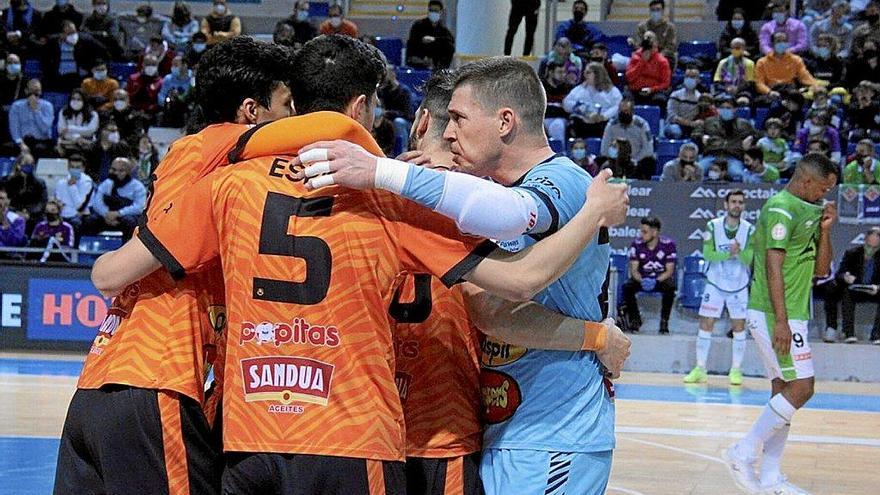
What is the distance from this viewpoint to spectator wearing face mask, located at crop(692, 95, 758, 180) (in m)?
15.8

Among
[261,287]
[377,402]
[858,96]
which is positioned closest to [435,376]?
[377,402]

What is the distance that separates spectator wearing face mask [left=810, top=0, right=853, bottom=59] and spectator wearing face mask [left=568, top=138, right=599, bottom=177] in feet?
16.5

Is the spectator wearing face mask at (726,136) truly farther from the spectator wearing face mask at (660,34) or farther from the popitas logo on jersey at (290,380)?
the popitas logo on jersey at (290,380)

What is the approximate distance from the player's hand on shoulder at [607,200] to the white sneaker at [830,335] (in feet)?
37.8

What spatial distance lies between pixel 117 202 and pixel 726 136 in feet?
26.3

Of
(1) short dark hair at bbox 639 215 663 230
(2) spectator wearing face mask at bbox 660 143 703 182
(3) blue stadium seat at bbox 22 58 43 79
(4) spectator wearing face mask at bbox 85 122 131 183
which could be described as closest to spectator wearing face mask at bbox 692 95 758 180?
(2) spectator wearing face mask at bbox 660 143 703 182

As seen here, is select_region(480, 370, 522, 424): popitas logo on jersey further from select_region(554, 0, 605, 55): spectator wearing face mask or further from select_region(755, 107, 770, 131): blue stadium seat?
select_region(554, 0, 605, 55): spectator wearing face mask

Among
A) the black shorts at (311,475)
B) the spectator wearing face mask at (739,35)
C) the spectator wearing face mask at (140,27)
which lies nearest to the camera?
the black shorts at (311,475)

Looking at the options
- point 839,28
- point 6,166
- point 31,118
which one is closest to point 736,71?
point 839,28

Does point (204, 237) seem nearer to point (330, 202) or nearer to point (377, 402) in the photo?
point (330, 202)

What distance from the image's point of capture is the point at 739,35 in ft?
63.0

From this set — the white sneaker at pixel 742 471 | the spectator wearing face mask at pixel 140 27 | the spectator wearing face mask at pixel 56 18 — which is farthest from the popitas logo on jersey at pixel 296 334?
the spectator wearing face mask at pixel 140 27

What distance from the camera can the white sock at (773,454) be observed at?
287 inches

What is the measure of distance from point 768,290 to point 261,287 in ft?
17.5
